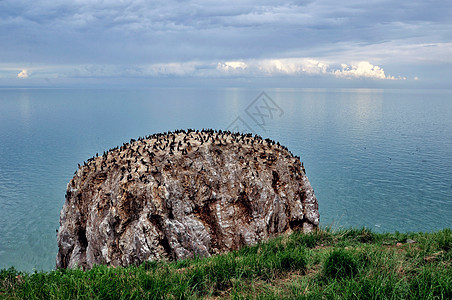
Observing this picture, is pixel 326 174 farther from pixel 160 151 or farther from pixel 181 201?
pixel 181 201

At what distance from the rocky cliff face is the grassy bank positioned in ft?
22.3

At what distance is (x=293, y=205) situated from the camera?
734 inches

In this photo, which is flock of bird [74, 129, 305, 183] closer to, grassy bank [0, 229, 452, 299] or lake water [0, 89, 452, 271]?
lake water [0, 89, 452, 271]

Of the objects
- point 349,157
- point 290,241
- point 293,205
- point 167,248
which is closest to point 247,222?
point 293,205

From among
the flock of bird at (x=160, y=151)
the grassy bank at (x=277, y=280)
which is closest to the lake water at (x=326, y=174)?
the flock of bird at (x=160, y=151)

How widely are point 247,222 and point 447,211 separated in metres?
38.7

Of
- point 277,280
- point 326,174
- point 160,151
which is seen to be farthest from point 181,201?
point 326,174

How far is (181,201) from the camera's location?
16594 mm

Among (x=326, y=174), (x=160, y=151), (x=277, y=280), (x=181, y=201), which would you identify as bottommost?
(x=326, y=174)

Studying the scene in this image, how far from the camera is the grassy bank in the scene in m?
6.74

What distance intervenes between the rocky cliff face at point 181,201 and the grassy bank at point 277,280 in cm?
680

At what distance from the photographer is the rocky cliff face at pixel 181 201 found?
52.3ft

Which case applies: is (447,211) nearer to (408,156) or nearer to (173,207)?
(408,156)

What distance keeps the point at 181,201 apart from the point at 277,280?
Result: 9.21 m
